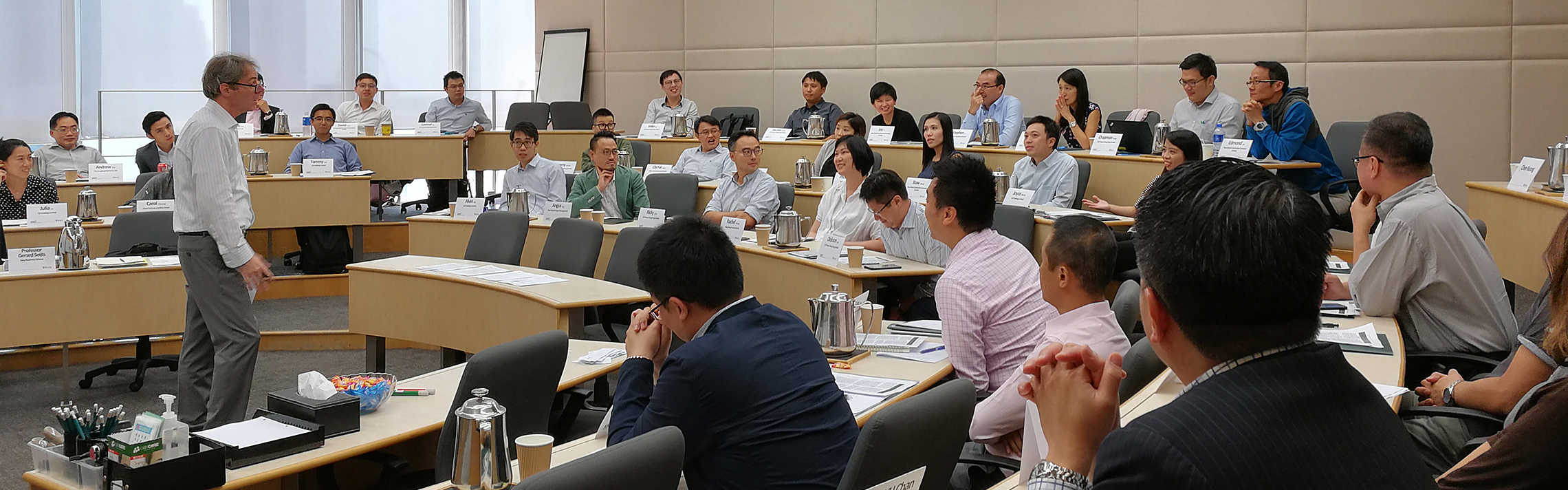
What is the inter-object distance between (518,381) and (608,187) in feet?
13.5

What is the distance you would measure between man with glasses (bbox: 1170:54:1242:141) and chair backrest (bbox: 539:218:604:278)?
3721 mm

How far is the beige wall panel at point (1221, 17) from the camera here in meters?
8.04

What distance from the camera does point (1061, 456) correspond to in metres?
1.22

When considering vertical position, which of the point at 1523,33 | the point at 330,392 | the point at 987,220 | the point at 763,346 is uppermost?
the point at 1523,33

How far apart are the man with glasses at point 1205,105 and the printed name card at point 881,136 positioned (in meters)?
1.79

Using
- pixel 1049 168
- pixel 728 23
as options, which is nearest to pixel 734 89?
pixel 728 23

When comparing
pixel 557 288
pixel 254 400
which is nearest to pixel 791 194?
pixel 557 288

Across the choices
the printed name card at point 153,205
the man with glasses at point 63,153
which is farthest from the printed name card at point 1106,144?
the man with glasses at point 63,153

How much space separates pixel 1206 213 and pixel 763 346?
1383 millimetres

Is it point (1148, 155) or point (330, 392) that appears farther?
point (1148, 155)

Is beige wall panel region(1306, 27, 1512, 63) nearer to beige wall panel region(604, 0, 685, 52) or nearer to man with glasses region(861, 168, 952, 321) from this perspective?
man with glasses region(861, 168, 952, 321)

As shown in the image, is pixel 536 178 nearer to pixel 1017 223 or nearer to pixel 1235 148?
pixel 1017 223

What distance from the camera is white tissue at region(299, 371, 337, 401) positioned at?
2.86 m

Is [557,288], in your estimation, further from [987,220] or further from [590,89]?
[590,89]
